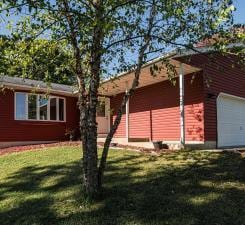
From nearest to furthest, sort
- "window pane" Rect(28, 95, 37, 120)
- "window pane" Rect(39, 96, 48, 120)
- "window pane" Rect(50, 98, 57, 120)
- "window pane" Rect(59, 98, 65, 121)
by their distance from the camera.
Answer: "window pane" Rect(28, 95, 37, 120)
"window pane" Rect(39, 96, 48, 120)
"window pane" Rect(50, 98, 57, 120)
"window pane" Rect(59, 98, 65, 121)

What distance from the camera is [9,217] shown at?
26.9 ft

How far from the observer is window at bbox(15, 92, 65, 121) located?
20373 mm

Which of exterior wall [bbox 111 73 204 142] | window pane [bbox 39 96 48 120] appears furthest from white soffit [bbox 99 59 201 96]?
window pane [bbox 39 96 48 120]

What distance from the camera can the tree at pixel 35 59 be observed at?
25.0ft

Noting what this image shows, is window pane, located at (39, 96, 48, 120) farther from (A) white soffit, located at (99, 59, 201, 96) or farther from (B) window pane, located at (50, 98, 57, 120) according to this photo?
(A) white soffit, located at (99, 59, 201, 96)

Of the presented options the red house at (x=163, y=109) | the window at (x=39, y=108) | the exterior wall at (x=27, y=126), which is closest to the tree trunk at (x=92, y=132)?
the red house at (x=163, y=109)

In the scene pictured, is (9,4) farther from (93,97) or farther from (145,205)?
(145,205)

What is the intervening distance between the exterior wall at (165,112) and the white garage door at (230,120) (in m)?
1.12

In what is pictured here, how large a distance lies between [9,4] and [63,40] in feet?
7.84

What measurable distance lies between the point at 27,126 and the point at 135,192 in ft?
42.5

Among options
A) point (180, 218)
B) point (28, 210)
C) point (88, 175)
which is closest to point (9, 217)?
point (28, 210)

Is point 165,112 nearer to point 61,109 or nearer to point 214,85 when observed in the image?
Result: point 214,85

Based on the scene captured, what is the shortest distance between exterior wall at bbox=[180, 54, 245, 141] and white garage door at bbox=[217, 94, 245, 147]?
33 centimetres

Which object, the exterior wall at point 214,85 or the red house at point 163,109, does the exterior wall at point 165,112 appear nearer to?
the red house at point 163,109
